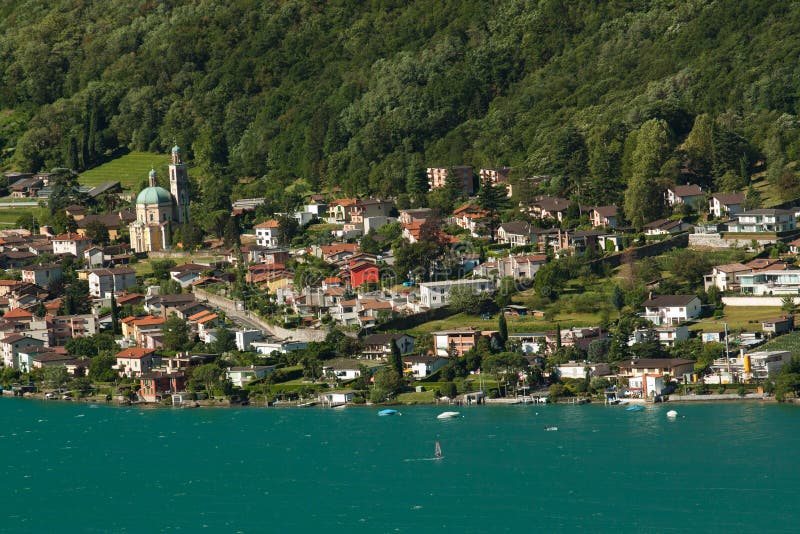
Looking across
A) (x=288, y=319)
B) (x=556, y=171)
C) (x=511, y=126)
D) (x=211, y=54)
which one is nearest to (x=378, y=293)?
(x=288, y=319)

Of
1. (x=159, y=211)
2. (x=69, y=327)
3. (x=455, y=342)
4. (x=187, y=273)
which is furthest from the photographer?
(x=159, y=211)

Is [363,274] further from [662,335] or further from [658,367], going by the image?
[658,367]

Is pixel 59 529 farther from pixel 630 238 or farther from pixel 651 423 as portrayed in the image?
pixel 630 238

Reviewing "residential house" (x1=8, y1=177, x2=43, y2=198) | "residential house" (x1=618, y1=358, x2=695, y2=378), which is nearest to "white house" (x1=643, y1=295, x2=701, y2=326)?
"residential house" (x1=618, y1=358, x2=695, y2=378)

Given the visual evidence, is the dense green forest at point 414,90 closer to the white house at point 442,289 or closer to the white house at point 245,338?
the white house at point 442,289

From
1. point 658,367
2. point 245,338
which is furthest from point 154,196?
point 658,367

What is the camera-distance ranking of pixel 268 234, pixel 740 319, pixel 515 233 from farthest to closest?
pixel 268 234 → pixel 515 233 → pixel 740 319

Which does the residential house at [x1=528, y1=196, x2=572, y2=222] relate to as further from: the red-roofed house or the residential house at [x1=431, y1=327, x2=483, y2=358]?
the residential house at [x1=431, y1=327, x2=483, y2=358]
